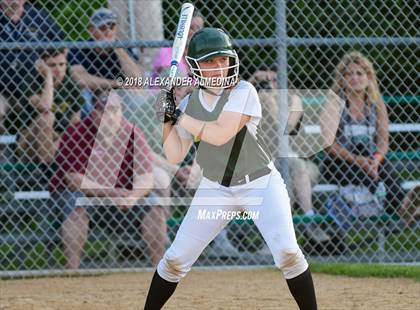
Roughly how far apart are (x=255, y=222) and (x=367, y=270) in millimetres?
2354

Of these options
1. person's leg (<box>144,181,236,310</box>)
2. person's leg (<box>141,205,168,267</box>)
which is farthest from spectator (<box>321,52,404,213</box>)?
person's leg (<box>144,181,236,310</box>)

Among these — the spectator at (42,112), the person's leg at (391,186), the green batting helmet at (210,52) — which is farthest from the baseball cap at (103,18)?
the green batting helmet at (210,52)

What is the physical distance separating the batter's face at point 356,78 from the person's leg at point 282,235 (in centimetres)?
240

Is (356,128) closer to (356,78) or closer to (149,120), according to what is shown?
(356,78)

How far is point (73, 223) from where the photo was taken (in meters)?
5.98

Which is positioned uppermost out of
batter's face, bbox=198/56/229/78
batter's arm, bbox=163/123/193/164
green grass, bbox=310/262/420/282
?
batter's face, bbox=198/56/229/78

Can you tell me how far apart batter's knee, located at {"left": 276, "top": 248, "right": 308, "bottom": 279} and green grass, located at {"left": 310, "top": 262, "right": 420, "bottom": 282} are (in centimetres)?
217

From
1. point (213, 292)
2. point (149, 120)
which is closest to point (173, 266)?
point (213, 292)

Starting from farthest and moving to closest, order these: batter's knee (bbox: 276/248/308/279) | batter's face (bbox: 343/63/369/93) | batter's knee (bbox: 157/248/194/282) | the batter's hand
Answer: batter's face (bbox: 343/63/369/93) < batter's knee (bbox: 157/248/194/282) < batter's knee (bbox: 276/248/308/279) < the batter's hand

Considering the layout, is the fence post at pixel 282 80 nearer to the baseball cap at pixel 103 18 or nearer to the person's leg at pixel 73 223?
the baseball cap at pixel 103 18

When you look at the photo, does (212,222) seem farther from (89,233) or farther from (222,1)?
(222,1)

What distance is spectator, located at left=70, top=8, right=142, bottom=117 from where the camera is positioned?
19.7 feet

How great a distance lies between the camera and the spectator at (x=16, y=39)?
5.99m

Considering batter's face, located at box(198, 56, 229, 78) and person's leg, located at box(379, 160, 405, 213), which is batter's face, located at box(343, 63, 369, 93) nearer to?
person's leg, located at box(379, 160, 405, 213)
